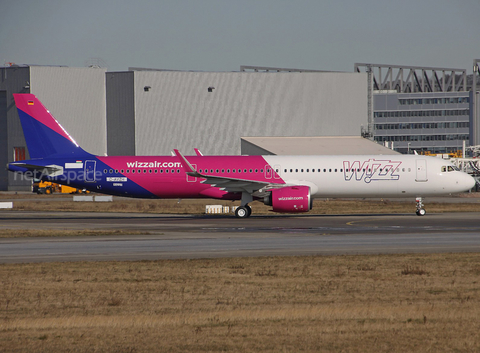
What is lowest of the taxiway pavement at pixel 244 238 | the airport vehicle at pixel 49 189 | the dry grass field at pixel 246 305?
the dry grass field at pixel 246 305

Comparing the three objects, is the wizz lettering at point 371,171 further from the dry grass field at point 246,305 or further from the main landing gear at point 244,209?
the dry grass field at point 246,305

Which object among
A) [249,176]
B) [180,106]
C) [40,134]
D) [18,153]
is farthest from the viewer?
[18,153]

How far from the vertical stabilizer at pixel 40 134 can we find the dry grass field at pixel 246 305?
25.5m

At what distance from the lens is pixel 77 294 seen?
1521cm

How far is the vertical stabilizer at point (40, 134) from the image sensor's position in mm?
44156

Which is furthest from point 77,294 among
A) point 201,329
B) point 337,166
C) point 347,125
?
point 347,125

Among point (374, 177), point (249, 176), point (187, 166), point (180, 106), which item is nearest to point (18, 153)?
point (180, 106)

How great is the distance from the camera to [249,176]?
4191 cm

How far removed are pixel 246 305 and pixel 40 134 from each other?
113ft

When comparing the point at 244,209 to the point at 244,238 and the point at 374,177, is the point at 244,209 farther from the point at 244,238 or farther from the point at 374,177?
the point at 244,238

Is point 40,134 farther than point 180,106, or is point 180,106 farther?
point 180,106

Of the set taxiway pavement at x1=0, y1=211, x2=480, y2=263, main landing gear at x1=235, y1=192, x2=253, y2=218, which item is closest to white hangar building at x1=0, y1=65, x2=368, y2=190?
main landing gear at x1=235, y1=192, x2=253, y2=218

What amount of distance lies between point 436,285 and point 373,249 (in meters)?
7.38

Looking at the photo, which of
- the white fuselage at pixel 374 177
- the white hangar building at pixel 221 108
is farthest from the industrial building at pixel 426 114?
the white fuselage at pixel 374 177
